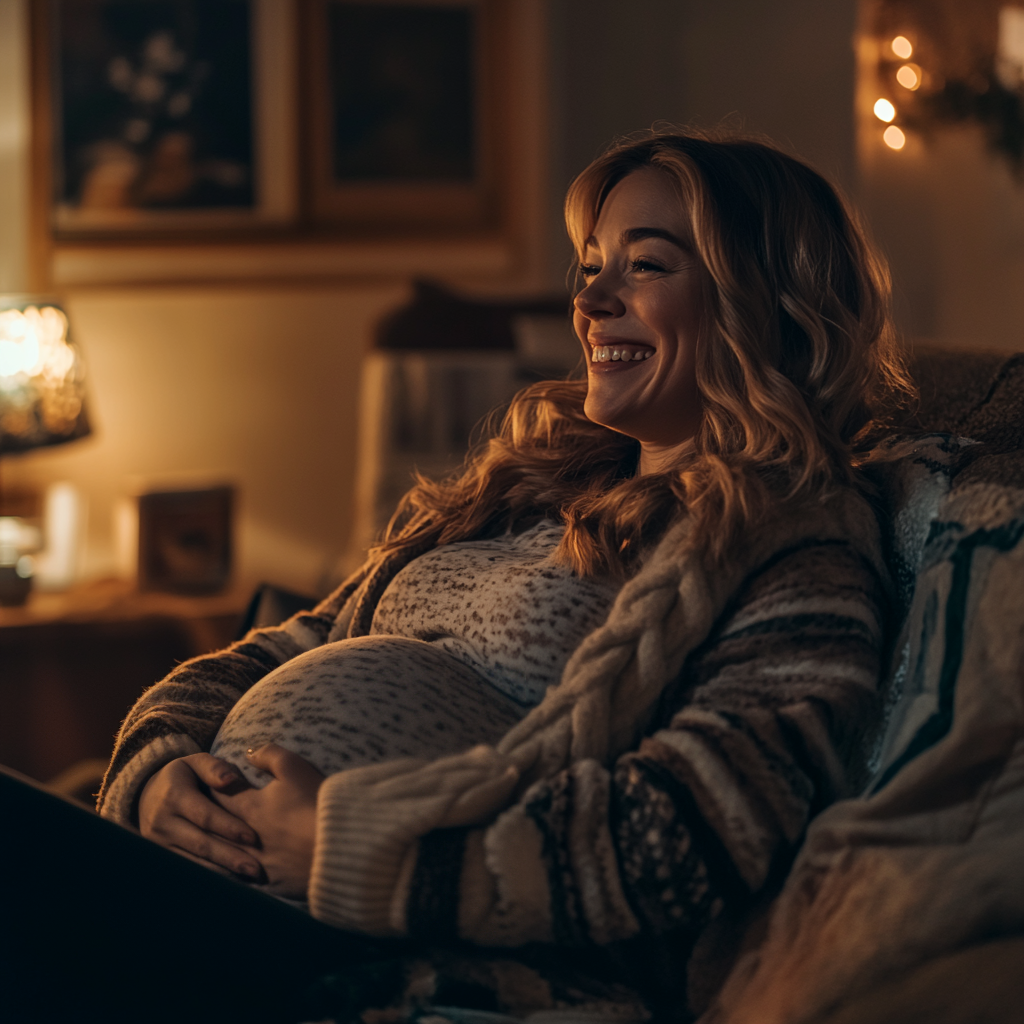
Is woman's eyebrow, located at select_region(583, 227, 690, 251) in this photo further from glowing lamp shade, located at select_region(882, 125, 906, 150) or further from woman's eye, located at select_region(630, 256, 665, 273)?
glowing lamp shade, located at select_region(882, 125, 906, 150)

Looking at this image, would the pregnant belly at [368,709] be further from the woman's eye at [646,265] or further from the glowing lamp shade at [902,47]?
the glowing lamp shade at [902,47]

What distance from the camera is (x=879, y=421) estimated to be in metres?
1.20

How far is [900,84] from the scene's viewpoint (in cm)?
287

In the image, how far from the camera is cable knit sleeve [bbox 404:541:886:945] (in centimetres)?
81

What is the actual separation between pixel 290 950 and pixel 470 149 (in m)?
2.85

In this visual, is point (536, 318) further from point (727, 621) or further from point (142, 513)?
point (727, 621)

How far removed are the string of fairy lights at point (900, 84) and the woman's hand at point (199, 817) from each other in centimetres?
258

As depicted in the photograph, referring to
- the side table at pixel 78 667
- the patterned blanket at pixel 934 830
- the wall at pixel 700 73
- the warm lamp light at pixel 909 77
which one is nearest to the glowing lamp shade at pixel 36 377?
the side table at pixel 78 667

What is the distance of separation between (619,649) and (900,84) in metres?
2.48

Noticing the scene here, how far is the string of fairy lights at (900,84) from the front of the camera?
284cm

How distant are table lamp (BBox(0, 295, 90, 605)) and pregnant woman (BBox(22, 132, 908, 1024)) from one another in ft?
4.52

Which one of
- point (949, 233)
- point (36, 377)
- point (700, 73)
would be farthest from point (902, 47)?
point (36, 377)

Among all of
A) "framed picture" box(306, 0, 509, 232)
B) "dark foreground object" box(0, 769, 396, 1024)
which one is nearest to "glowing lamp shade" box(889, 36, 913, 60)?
"framed picture" box(306, 0, 509, 232)

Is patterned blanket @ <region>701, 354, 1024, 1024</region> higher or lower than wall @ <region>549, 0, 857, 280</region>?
lower
